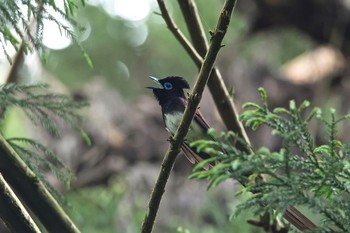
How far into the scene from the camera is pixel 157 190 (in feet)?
7.61

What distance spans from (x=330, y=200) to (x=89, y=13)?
13.2 metres

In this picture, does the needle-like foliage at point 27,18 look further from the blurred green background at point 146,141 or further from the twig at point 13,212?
the blurred green background at point 146,141

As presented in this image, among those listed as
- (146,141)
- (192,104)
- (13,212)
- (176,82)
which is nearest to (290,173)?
(192,104)

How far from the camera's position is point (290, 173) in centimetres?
196

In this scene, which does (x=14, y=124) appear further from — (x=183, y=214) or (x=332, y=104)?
(x=332, y=104)

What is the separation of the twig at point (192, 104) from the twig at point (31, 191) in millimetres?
277

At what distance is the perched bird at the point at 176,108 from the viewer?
3.23 meters

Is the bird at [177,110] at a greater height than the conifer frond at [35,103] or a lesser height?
lesser

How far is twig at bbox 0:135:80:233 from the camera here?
2.33 metres

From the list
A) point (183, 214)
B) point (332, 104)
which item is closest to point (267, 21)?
point (332, 104)

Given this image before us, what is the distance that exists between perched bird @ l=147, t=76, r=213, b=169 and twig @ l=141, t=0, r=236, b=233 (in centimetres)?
86

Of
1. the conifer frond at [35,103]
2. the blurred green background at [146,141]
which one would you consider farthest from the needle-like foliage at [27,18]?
the blurred green background at [146,141]

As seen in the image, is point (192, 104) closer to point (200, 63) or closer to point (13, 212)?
point (13, 212)

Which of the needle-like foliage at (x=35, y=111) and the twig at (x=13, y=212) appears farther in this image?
the needle-like foliage at (x=35, y=111)
